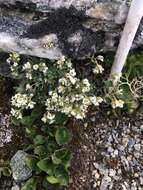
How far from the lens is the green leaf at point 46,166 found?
3.54 meters

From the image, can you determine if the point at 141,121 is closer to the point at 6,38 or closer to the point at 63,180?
the point at 63,180

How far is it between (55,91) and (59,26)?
55cm

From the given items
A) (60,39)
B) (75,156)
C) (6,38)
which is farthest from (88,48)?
(75,156)

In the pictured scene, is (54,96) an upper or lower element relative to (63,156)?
upper

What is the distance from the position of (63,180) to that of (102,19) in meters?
1.37

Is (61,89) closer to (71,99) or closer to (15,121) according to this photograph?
(71,99)

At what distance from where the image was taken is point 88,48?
363 cm

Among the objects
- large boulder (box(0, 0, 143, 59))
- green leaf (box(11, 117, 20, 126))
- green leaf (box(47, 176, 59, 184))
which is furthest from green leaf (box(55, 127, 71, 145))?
large boulder (box(0, 0, 143, 59))

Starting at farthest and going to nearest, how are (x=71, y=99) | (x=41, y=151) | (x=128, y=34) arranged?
(x=41, y=151) < (x=71, y=99) < (x=128, y=34)

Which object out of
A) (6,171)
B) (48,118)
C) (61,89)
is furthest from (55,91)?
(6,171)

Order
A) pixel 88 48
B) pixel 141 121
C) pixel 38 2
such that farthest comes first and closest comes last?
pixel 141 121, pixel 88 48, pixel 38 2

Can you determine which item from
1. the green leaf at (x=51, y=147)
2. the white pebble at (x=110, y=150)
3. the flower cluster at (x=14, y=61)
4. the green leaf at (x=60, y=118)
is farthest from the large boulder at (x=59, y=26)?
the white pebble at (x=110, y=150)

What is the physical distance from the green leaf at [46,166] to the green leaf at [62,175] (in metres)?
0.05

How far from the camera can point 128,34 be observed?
3311mm
